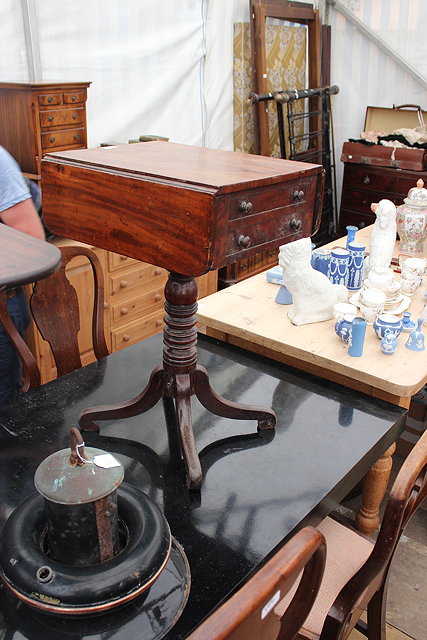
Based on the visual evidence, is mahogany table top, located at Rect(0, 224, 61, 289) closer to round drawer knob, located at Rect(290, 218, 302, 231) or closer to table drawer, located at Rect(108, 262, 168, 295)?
round drawer knob, located at Rect(290, 218, 302, 231)

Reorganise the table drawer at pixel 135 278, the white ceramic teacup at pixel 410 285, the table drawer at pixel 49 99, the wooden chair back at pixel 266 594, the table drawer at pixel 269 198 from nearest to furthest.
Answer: the wooden chair back at pixel 266 594, the table drawer at pixel 269 198, the white ceramic teacup at pixel 410 285, the table drawer at pixel 49 99, the table drawer at pixel 135 278

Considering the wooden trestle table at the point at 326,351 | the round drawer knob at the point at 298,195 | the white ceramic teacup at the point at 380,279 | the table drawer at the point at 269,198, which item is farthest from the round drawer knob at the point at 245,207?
the white ceramic teacup at the point at 380,279

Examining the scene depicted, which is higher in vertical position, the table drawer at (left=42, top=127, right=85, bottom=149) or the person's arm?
the table drawer at (left=42, top=127, right=85, bottom=149)

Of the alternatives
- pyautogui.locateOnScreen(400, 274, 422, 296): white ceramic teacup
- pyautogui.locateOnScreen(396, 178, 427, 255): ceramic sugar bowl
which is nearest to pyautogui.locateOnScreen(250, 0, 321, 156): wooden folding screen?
pyautogui.locateOnScreen(396, 178, 427, 255): ceramic sugar bowl

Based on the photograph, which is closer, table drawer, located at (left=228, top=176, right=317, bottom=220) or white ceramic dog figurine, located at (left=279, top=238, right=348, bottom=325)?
table drawer, located at (left=228, top=176, right=317, bottom=220)

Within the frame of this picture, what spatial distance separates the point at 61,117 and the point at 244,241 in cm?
188

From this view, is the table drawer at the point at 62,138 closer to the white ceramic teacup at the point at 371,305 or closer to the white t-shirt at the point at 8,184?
the white t-shirt at the point at 8,184

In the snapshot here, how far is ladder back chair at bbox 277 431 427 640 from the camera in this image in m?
1.05

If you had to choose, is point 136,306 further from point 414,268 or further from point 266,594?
point 266,594

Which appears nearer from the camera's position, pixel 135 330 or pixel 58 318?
pixel 58 318

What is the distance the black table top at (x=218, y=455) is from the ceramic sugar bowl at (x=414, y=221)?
1171 millimetres

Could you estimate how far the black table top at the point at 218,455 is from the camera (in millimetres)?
1083

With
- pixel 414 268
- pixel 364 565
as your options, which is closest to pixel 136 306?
Answer: pixel 414 268

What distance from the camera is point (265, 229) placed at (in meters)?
1.24
